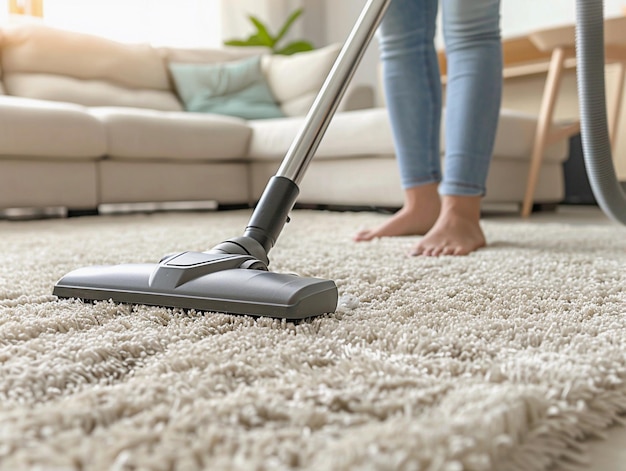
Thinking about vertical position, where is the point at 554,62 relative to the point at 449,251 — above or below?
above

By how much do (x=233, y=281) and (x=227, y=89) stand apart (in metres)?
2.65

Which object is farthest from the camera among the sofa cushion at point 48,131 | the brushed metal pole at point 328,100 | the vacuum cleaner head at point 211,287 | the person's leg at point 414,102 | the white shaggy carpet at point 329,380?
the sofa cushion at point 48,131

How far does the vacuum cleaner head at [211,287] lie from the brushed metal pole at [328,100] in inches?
6.8

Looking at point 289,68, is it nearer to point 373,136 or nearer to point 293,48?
point 293,48

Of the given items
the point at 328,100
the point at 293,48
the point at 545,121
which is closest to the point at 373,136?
the point at 545,121

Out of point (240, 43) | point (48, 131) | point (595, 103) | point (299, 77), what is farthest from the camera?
point (240, 43)

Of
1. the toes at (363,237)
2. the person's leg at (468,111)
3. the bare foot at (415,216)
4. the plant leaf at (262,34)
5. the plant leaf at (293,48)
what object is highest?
the plant leaf at (262,34)

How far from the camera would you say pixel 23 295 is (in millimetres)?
713

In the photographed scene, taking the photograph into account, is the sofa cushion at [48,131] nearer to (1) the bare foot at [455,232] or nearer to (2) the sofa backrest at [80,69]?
(2) the sofa backrest at [80,69]

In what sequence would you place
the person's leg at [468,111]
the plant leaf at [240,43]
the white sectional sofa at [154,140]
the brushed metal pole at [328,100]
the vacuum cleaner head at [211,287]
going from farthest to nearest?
the plant leaf at [240,43], the white sectional sofa at [154,140], the person's leg at [468,111], the brushed metal pole at [328,100], the vacuum cleaner head at [211,287]

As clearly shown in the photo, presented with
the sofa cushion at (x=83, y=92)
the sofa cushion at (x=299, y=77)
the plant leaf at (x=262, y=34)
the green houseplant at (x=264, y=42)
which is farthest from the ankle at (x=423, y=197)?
the plant leaf at (x=262, y=34)

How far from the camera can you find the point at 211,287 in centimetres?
60

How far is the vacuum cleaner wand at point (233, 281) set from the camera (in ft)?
1.89

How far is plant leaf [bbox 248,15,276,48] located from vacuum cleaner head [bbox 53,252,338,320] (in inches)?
137
